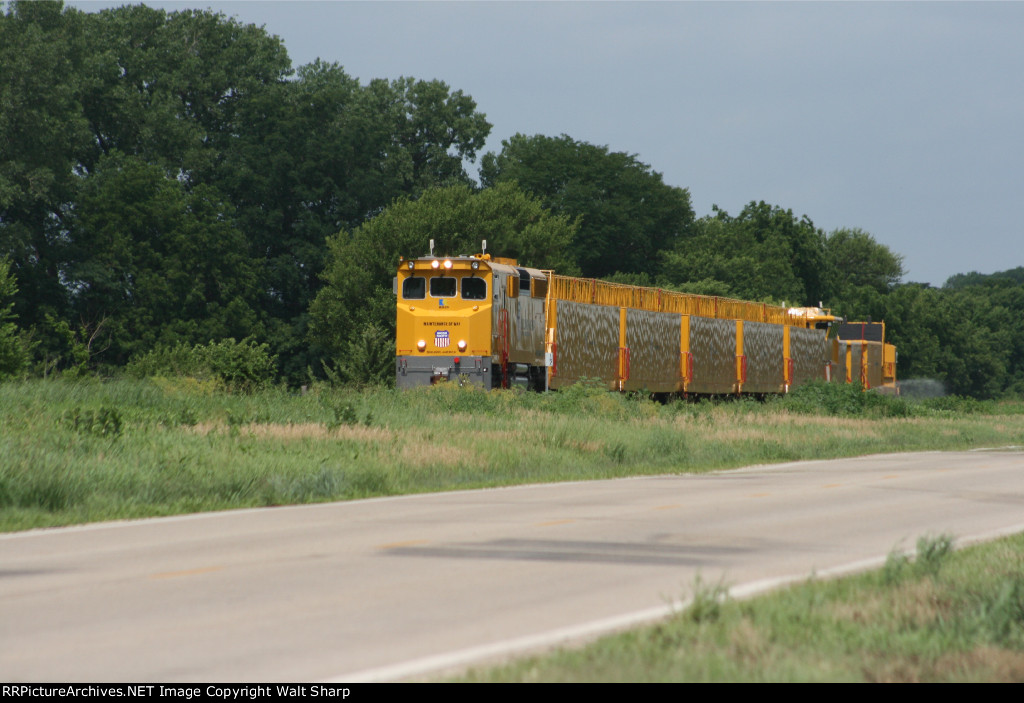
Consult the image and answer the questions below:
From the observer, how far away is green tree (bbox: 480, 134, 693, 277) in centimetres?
9838

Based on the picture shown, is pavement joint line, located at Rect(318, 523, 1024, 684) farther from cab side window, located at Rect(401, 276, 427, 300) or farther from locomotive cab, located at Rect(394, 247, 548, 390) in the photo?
cab side window, located at Rect(401, 276, 427, 300)

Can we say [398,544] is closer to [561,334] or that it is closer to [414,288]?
[414,288]

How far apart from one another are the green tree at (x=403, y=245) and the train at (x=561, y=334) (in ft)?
74.9

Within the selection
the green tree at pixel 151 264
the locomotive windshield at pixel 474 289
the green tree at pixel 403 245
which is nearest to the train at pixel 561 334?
the locomotive windshield at pixel 474 289

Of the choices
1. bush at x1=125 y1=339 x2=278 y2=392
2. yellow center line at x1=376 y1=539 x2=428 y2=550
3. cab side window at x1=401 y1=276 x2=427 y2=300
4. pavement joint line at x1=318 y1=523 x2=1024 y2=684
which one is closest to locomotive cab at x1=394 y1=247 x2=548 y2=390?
cab side window at x1=401 y1=276 x2=427 y2=300

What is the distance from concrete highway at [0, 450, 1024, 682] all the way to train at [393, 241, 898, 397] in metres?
17.3

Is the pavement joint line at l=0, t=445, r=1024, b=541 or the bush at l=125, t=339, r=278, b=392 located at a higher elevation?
the bush at l=125, t=339, r=278, b=392

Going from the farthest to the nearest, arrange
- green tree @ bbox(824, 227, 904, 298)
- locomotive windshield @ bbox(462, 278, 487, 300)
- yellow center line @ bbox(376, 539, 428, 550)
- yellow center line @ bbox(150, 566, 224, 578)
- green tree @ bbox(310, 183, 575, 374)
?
green tree @ bbox(824, 227, 904, 298) → green tree @ bbox(310, 183, 575, 374) → locomotive windshield @ bbox(462, 278, 487, 300) → yellow center line @ bbox(376, 539, 428, 550) → yellow center line @ bbox(150, 566, 224, 578)

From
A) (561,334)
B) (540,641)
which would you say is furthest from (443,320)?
(540,641)

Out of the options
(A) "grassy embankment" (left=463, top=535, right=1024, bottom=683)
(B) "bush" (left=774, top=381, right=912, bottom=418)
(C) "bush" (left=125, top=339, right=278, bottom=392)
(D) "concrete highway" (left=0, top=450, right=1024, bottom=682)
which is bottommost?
(D) "concrete highway" (left=0, top=450, right=1024, bottom=682)

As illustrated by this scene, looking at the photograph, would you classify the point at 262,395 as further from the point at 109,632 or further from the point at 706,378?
the point at 109,632

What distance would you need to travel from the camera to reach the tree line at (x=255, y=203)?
64500mm

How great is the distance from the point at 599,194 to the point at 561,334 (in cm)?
6293

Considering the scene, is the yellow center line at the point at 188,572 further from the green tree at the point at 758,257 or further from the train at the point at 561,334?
the green tree at the point at 758,257
